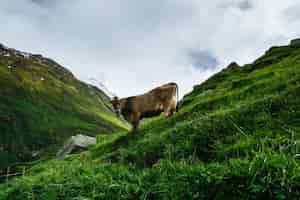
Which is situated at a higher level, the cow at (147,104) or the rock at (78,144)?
the cow at (147,104)

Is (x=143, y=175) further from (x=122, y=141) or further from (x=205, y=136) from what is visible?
(x=122, y=141)

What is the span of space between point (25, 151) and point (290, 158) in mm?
193157

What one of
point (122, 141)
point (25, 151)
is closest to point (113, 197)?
point (122, 141)

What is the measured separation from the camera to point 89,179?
6641 millimetres

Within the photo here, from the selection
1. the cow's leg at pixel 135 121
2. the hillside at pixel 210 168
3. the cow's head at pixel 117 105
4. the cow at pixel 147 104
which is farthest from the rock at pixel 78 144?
the hillside at pixel 210 168

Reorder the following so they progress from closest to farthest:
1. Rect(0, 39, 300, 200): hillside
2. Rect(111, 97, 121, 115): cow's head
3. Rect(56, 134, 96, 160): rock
Result: 1. Rect(0, 39, 300, 200): hillside
2. Rect(111, 97, 121, 115): cow's head
3. Rect(56, 134, 96, 160): rock

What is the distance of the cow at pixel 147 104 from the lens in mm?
21672

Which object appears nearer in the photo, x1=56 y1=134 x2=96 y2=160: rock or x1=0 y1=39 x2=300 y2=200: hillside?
x1=0 y1=39 x2=300 y2=200: hillside

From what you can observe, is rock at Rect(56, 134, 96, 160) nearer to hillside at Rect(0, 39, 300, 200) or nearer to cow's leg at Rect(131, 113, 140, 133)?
cow's leg at Rect(131, 113, 140, 133)

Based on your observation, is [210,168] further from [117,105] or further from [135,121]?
[117,105]

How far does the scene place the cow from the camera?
21672mm

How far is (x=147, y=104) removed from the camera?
2208cm

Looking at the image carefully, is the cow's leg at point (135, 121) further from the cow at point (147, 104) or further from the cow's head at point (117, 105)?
the cow's head at point (117, 105)

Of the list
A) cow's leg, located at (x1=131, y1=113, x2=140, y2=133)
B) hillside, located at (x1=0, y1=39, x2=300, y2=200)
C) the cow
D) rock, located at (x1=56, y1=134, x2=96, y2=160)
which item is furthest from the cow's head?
hillside, located at (x1=0, y1=39, x2=300, y2=200)
